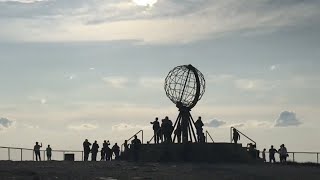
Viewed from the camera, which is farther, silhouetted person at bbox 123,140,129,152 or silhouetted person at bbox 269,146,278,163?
silhouetted person at bbox 269,146,278,163

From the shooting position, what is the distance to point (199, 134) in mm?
47594

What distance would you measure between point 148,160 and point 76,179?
62.5 feet

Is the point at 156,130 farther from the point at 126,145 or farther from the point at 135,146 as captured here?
the point at 126,145

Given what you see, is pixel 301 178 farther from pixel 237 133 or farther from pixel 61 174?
pixel 237 133

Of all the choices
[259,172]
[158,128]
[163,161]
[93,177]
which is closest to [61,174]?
[93,177]

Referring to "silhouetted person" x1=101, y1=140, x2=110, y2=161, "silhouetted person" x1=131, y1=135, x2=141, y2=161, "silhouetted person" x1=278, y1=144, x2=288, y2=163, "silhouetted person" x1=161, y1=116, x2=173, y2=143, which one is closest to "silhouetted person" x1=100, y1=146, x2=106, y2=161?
"silhouetted person" x1=101, y1=140, x2=110, y2=161

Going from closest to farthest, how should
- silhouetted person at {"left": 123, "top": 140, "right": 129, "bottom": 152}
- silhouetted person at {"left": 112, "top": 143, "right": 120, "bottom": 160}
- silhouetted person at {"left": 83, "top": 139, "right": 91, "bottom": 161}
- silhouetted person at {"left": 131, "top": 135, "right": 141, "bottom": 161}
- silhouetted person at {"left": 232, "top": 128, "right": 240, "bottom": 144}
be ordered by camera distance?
silhouetted person at {"left": 131, "top": 135, "right": 141, "bottom": 161}
silhouetted person at {"left": 232, "top": 128, "right": 240, "bottom": 144}
silhouetted person at {"left": 123, "top": 140, "right": 129, "bottom": 152}
silhouetted person at {"left": 83, "top": 139, "right": 91, "bottom": 161}
silhouetted person at {"left": 112, "top": 143, "right": 120, "bottom": 160}

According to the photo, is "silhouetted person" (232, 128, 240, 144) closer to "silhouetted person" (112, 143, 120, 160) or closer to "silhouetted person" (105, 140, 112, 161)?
"silhouetted person" (112, 143, 120, 160)

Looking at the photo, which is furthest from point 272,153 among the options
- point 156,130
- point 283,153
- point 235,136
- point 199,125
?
point 156,130

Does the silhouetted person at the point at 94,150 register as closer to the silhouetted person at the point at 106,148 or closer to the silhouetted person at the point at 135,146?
the silhouetted person at the point at 106,148

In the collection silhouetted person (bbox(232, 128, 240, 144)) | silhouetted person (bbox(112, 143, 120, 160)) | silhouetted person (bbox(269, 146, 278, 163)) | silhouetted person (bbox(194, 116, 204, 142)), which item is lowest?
silhouetted person (bbox(269, 146, 278, 163))

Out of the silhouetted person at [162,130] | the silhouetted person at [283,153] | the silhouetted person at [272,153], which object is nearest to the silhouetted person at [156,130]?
the silhouetted person at [162,130]

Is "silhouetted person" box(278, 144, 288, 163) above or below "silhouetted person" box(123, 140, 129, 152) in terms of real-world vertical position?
below

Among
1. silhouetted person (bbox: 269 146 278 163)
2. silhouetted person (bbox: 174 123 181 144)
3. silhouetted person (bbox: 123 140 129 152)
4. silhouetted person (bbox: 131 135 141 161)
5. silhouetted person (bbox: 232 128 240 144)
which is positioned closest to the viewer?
silhouetted person (bbox: 131 135 141 161)
